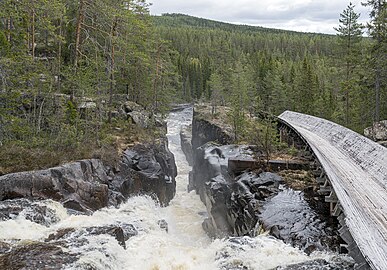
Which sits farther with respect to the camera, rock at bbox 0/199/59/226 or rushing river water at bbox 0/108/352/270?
rock at bbox 0/199/59/226

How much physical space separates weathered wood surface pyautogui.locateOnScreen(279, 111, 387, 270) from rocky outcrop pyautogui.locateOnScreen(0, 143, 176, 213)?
9.19 meters

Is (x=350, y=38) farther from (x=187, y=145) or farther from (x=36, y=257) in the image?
(x=36, y=257)

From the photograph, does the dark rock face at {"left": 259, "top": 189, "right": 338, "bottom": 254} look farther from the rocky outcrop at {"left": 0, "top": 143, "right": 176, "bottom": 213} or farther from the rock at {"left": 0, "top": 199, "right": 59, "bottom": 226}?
the rock at {"left": 0, "top": 199, "right": 59, "bottom": 226}

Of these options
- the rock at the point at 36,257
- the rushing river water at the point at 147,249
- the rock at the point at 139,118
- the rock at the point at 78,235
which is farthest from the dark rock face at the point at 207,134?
the rock at the point at 36,257

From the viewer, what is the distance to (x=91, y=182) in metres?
14.9

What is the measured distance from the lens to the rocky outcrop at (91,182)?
1237 cm

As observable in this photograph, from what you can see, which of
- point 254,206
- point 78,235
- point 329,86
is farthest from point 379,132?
point 329,86

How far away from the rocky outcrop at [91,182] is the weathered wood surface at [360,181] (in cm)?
919

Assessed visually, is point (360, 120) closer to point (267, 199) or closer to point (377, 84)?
point (377, 84)

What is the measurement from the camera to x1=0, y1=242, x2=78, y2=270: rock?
7820 mm

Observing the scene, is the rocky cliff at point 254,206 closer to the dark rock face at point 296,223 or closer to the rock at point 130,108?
the dark rock face at point 296,223

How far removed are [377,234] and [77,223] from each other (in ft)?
29.0

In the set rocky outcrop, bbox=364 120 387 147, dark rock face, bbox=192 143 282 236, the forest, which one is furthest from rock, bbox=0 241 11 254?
rocky outcrop, bbox=364 120 387 147

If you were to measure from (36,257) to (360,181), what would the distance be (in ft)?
35.0
